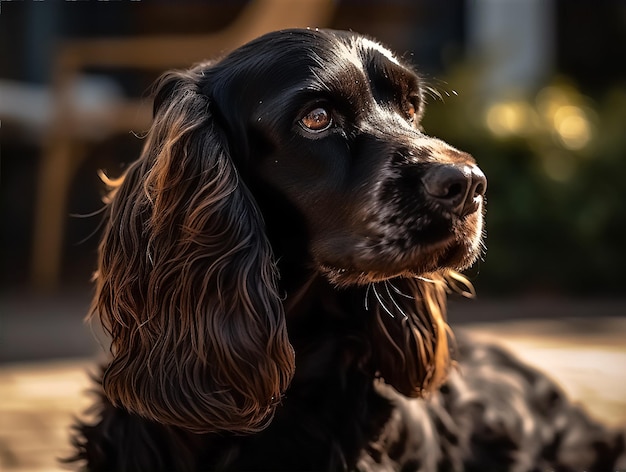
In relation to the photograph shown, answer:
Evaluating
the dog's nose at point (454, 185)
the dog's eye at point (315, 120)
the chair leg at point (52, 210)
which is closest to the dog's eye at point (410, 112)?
the dog's eye at point (315, 120)

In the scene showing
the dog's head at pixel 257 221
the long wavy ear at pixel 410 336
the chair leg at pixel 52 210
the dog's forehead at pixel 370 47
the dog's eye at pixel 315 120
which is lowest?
the chair leg at pixel 52 210

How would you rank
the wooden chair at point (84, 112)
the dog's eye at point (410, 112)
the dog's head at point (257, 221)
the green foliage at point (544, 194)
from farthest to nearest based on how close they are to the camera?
1. the green foliage at point (544, 194)
2. the wooden chair at point (84, 112)
3. the dog's eye at point (410, 112)
4. the dog's head at point (257, 221)

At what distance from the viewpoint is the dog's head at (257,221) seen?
1.98 metres

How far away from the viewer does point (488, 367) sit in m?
2.88

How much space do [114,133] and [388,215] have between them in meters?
4.04

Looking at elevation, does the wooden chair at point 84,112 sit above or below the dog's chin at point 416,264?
below

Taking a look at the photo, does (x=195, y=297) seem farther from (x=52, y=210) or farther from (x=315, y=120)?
(x=52, y=210)

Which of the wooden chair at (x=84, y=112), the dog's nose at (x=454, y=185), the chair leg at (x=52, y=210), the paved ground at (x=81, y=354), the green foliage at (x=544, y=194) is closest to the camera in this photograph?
the dog's nose at (x=454, y=185)

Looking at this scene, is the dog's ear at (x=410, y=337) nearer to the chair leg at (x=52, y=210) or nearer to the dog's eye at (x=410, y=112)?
the dog's eye at (x=410, y=112)

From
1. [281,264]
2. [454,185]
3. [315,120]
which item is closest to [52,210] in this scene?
[281,264]

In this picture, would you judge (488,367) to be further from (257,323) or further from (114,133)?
(114,133)

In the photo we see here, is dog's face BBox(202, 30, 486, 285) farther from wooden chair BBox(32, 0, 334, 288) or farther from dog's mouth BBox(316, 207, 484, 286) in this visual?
wooden chair BBox(32, 0, 334, 288)

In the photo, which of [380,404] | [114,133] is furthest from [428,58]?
[380,404]

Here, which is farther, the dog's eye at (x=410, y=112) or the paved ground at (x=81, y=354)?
the paved ground at (x=81, y=354)
